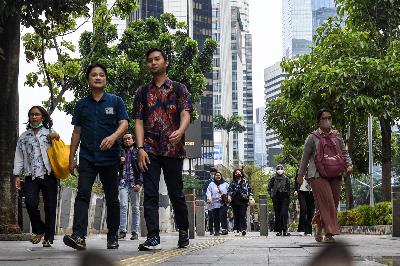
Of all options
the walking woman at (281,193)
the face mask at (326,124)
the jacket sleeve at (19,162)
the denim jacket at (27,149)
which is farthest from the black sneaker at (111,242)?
the walking woman at (281,193)

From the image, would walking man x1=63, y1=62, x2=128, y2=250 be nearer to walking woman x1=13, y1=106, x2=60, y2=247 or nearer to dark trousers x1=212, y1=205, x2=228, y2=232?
walking woman x1=13, y1=106, x2=60, y2=247

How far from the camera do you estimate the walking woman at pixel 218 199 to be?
18.7 m

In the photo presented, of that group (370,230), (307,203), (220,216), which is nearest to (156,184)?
(307,203)

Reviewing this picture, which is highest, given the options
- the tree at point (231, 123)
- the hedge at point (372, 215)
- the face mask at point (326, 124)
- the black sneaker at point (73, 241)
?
the tree at point (231, 123)

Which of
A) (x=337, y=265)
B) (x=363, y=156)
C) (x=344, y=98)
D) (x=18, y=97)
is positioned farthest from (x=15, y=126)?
(x=363, y=156)

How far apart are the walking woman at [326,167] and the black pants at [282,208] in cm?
728

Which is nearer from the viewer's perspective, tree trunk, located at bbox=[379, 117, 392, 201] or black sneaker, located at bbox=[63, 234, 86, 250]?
black sneaker, located at bbox=[63, 234, 86, 250]

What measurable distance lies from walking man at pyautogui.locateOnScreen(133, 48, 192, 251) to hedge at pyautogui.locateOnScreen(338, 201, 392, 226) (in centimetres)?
1078

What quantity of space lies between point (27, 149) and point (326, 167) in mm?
3574

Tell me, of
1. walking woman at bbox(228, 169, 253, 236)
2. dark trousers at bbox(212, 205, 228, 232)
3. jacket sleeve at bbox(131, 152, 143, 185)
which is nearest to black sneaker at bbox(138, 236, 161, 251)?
jacket sleeve at bbox(131, 152, 143, 185)

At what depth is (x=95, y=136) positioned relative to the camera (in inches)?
288

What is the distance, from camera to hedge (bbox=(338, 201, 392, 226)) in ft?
58.5

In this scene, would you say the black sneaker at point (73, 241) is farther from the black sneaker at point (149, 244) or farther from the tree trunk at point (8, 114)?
the tree trunk at point (8, 114)

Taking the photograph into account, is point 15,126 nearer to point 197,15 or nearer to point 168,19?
point 168,19
